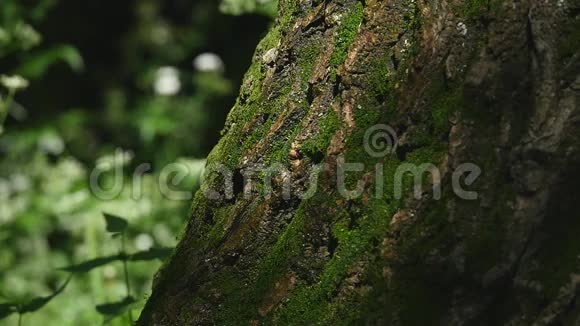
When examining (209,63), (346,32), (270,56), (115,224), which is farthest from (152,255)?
(209,63)

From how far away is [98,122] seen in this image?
5.38 meters

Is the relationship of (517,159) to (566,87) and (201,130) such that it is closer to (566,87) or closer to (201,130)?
(566,87)

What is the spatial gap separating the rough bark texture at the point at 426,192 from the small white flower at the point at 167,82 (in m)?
3.68

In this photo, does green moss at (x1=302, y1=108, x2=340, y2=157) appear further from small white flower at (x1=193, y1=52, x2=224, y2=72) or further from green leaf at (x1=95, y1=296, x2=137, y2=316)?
small white flower at (x1=193, y1=52, x2=224, y2=72)

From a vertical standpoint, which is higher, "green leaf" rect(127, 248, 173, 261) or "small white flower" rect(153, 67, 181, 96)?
"small white flower" rect(153, 67, 181, 96)

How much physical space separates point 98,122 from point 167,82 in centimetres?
66

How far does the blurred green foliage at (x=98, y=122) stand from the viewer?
3.56m

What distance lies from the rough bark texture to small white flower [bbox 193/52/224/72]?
3.61m

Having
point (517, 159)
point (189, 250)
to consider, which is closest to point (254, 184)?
point (189, 250)

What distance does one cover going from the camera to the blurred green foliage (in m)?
3.56

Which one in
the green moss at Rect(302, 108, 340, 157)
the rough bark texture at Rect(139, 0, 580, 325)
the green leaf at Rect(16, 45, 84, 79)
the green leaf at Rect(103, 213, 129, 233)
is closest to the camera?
the rough bark texture at Rect(139, 0, 580, 325)

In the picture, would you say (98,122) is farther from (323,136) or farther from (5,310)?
(323,136)

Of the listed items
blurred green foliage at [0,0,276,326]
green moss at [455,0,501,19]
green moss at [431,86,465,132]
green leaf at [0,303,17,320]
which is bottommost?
green leaf at [0,303,17,320]

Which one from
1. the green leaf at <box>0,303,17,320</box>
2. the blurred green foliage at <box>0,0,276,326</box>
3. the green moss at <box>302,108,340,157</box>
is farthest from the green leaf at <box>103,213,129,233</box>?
the blurred green foliage at <box>0,0,276,326</box>
